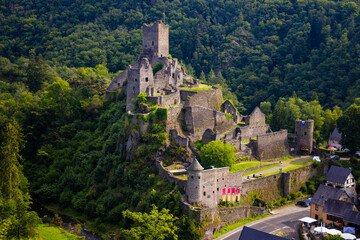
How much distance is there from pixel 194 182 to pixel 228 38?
7367 centimetres

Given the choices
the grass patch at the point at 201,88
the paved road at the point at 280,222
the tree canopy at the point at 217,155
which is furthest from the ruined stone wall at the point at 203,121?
the paved road at the point at 280,222

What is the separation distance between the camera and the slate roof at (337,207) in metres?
55.4

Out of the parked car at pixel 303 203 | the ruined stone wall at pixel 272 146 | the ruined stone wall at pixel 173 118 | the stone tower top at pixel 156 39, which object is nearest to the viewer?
the parked car at pixel 303 203

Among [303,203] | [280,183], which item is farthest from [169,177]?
[303,203]

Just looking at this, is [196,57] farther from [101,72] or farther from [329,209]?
[329,209]

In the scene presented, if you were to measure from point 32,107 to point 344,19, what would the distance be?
7340cm

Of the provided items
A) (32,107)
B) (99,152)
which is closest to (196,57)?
(32,107)

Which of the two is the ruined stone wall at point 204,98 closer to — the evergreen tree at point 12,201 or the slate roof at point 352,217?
the evergreen tree at point 12,201

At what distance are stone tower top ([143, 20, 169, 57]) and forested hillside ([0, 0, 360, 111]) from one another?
33.1 m

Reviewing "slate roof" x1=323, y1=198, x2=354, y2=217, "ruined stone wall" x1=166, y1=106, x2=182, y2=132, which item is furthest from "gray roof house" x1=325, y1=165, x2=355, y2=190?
"ruined stone wall" x1=166, y1=106, x2=182, y2=132

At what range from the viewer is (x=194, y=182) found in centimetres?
5362

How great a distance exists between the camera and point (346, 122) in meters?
71.0

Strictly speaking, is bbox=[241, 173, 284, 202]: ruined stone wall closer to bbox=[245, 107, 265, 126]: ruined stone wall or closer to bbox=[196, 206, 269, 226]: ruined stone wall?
bbox=[196, 206, 269, 226]: ruined stone wall

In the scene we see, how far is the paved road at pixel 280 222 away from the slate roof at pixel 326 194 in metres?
2.82
